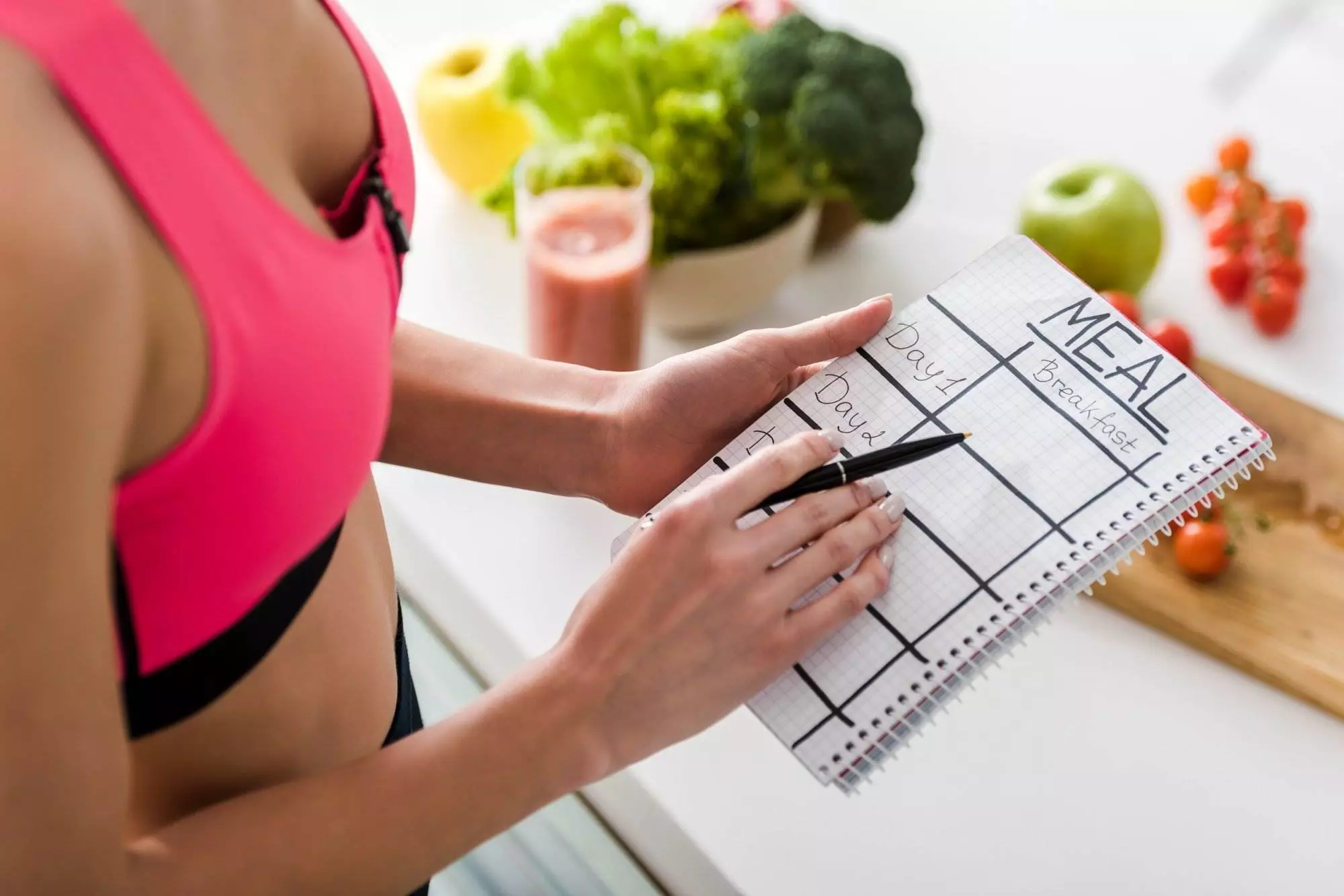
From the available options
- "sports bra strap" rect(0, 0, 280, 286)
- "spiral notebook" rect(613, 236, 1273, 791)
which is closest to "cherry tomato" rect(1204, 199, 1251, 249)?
"spiral notebook" rect(613, 236, 1273, 791)

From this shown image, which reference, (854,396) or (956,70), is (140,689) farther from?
(956,70)

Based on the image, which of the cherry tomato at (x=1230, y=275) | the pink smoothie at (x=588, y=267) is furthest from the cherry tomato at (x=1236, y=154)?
the pink smoothie at (x=588, y=267)

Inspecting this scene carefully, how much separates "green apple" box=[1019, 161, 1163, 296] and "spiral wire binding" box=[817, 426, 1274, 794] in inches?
21.1

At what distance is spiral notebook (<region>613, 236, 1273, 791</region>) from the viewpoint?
0.64 m

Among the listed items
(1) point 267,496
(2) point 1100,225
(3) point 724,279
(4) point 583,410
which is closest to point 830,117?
(3) point 724,279

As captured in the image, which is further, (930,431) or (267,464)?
(930,431)

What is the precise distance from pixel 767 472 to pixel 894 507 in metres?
0.08

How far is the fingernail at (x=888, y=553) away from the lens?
666mm

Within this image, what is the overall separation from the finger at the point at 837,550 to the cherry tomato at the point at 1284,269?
2.47 feet

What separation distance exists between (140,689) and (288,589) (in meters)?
0.08

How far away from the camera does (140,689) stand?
1.66ft

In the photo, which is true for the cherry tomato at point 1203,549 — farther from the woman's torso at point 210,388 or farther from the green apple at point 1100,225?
the woman's torso at point 210,388

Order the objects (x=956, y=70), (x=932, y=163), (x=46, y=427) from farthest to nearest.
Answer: (x=956, y=70) < (x=932, y=163) < (x=46, y=427)

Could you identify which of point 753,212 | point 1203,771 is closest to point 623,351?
point 753,212
